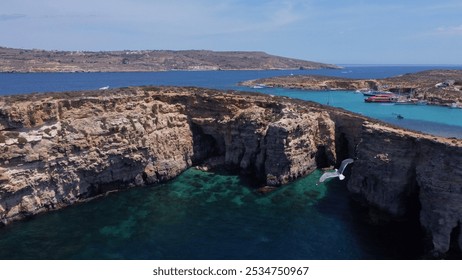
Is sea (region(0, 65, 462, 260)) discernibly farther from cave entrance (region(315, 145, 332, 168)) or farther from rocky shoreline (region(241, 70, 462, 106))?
rocky shoreline (region(241, 70, 462, 106))

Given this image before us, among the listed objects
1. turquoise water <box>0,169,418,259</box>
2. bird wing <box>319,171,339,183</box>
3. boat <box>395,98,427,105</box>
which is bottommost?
turquoise water <box>0,169,418,259</box>

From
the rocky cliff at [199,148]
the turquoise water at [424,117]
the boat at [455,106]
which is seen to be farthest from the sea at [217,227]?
the boat at [455,106]

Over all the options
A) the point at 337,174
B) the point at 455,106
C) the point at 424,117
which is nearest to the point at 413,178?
the point at 337,174

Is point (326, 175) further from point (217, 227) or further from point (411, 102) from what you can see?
point (411, 102)

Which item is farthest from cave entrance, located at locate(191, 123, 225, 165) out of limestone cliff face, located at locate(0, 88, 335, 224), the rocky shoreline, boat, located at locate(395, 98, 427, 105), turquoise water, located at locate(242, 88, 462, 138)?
the rocky shoreline

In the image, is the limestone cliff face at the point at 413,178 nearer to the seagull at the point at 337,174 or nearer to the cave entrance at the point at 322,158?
the seagull at the point at 337,174
